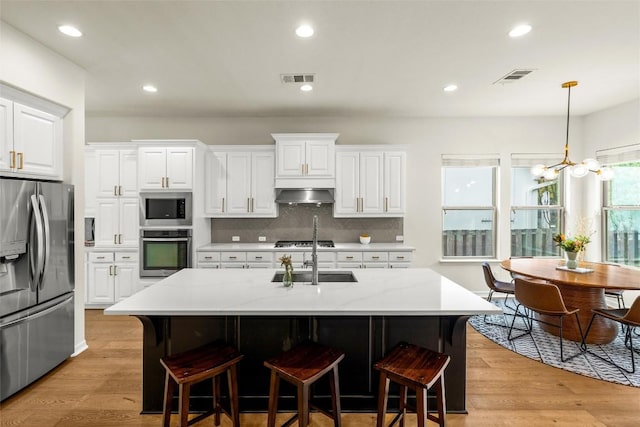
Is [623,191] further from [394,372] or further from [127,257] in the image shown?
[127,257]

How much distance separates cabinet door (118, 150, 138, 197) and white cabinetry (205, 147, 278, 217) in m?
0.97

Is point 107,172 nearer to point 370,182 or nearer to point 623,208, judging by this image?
point 370,182

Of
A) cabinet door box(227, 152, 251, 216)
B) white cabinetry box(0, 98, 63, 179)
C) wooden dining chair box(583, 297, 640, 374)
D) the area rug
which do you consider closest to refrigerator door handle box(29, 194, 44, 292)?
white cabinetry box(0, 98, 63, 179)

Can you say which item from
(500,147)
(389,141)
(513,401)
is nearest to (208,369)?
(513,401)

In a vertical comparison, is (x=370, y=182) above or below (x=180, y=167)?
below

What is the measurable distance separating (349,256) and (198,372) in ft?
9.47

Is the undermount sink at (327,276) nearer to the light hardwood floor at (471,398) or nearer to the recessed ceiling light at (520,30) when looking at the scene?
the light hardwood floor at (471,398)

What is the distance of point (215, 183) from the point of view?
15.8 ft

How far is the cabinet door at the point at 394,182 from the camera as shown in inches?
188

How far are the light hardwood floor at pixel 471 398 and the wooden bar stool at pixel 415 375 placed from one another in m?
0.44

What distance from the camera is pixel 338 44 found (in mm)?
2828

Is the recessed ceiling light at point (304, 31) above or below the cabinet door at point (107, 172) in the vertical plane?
above

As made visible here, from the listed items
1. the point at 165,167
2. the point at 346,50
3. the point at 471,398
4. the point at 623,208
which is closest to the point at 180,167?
the point at 165,167

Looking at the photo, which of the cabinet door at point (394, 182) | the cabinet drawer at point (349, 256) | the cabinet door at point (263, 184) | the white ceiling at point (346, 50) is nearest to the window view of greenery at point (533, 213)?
the white ceiling at point (346, 50)
